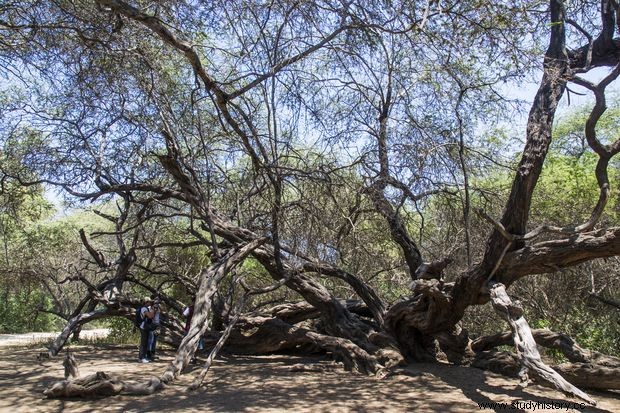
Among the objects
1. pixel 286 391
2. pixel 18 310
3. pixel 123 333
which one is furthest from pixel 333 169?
pixel 18 310

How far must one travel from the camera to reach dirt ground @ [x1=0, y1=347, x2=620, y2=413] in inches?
243

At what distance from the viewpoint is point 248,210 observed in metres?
10.0

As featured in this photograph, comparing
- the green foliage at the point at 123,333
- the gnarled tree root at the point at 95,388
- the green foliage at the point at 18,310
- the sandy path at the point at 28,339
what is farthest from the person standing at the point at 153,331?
the green foliage at the point at 18,310

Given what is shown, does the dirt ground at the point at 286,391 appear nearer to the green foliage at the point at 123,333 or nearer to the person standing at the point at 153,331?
the person standing at the point at 153,331

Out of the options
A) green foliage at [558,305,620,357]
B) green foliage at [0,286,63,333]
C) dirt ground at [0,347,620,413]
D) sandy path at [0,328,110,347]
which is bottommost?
dirt ground at [0,347,620,413]

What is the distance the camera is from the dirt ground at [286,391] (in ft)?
20.2

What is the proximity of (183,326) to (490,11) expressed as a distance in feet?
26.5

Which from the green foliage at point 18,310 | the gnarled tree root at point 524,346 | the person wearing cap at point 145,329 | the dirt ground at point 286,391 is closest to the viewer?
the gnarled tree root at point 524,346

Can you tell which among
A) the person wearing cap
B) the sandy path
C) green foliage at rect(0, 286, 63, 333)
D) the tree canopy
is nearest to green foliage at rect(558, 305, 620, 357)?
the tree canopy

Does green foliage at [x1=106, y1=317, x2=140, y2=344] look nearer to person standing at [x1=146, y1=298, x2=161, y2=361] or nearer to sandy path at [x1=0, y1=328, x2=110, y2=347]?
sandy path at [x1=0, y1=328, x2=110, y2=347]

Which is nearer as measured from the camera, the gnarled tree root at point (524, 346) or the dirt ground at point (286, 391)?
the gnarled tree root at point (524, 346)

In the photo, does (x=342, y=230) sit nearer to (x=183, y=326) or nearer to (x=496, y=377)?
(x=496, y=377)

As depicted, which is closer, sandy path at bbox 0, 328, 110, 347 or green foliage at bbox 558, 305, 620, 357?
green foliage at bbox 558, 305, 620, 357

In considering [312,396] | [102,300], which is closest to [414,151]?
[312,396]
